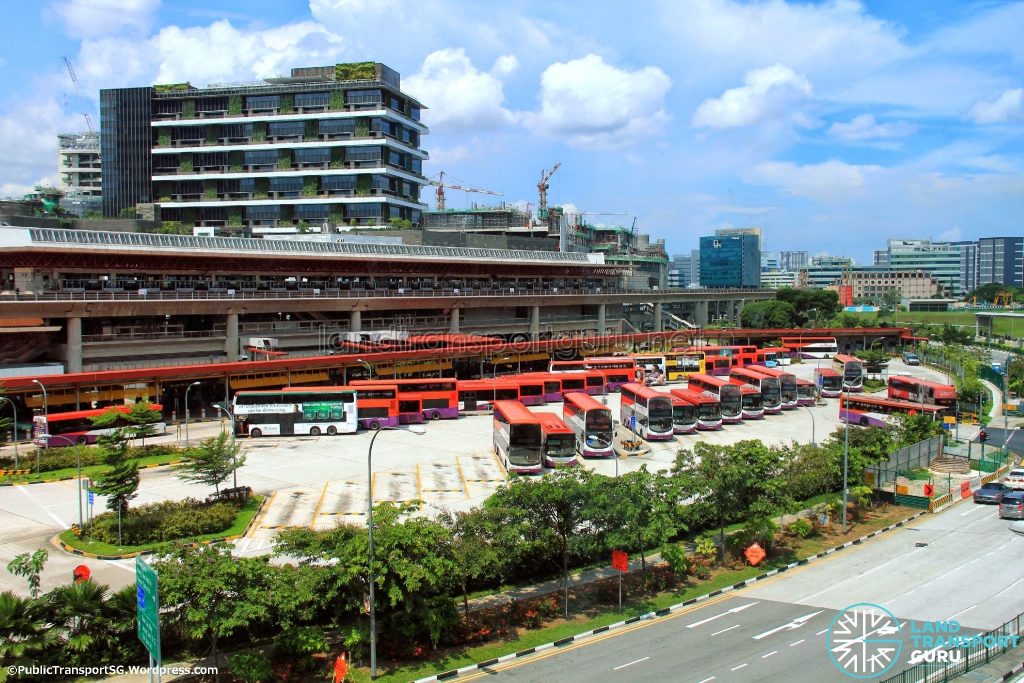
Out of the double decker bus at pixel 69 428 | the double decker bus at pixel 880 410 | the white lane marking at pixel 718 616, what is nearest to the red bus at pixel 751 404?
the double decker bus at pixel 880 410

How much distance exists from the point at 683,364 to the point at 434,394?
3201 centimetres

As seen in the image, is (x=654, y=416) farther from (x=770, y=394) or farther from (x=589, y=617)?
Result: (x=589, y=617)

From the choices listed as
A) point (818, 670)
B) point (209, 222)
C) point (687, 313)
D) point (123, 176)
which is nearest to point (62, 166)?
point (123, 176)

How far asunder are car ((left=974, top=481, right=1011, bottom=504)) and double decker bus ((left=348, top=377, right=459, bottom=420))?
3139 centimetres

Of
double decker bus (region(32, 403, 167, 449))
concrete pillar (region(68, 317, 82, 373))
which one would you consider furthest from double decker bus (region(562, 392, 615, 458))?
concrete pillar (region(68, 317, 82, 373))

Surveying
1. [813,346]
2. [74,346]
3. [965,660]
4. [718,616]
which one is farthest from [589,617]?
[813,346]

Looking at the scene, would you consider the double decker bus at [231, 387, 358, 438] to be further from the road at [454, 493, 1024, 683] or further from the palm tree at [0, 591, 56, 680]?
the palm tree at [0, 591, 56, 680]

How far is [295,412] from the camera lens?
46.4m

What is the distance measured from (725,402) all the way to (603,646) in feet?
109

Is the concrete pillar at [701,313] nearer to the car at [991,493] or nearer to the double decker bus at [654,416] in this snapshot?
the double decker bus at [654,416]

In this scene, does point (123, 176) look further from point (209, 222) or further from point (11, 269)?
point (11, 269)

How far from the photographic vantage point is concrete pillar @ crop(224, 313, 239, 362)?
5903 cm

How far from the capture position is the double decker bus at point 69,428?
4088 cm

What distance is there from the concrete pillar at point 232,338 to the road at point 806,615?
151 feet
